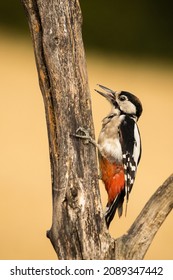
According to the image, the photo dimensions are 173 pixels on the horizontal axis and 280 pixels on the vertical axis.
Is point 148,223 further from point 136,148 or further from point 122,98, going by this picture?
point 122,98

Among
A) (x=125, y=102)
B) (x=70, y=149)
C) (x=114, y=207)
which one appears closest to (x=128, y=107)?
(x=125, y=102)

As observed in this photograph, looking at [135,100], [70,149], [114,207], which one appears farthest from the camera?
[135,100]

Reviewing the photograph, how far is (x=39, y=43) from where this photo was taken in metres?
3.32

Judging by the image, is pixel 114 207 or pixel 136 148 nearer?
pixel 114 207

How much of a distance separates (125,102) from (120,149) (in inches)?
9.6

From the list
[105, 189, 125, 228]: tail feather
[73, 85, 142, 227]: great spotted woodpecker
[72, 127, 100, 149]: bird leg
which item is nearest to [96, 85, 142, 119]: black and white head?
[73, 85, 142, 227]: great spotted woodpecker

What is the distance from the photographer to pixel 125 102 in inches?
151

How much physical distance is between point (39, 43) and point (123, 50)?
4.49ft

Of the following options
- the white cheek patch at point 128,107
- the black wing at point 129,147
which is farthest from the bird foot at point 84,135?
the white cheek patch at point 128,107

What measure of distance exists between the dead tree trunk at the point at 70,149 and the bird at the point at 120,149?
32 cm

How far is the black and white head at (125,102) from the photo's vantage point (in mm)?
3775

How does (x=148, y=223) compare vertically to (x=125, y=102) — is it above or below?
below

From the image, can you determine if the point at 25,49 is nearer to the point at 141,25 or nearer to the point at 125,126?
the point at 141,25
